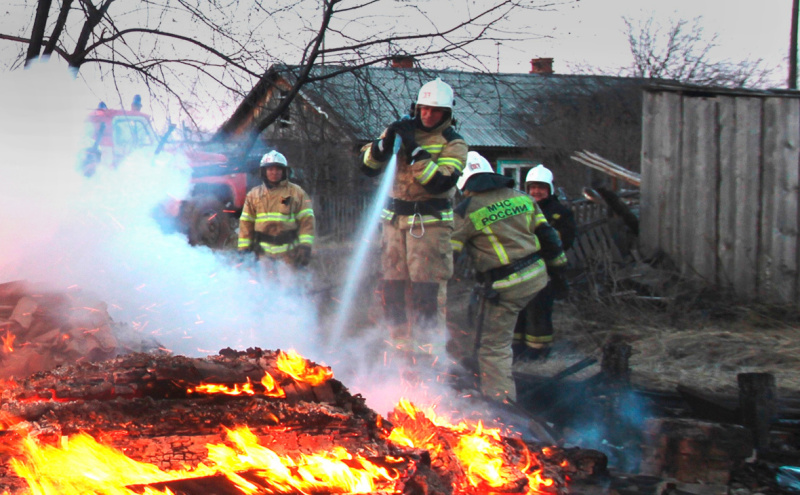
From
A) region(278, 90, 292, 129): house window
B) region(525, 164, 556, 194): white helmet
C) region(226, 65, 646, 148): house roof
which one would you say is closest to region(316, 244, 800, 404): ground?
region(525, 164, 556, 194): white helmet

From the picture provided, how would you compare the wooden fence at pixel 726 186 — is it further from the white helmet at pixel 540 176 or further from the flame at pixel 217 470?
the flame at pixel 217 470

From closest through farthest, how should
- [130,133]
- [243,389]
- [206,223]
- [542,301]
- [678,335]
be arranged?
1. [243,389]
2. [130,133]
3. [542,301]
4. [678,335]
5. [206,223]

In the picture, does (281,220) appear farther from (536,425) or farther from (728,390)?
(728,390)

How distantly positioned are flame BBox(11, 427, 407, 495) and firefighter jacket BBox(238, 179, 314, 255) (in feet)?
14.6

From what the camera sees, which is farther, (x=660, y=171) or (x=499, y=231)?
(x=660, y=171)

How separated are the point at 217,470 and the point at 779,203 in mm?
7829

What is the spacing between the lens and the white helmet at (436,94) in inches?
235

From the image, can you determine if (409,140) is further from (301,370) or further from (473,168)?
(301,370)

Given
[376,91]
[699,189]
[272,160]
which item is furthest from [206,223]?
[699,189]

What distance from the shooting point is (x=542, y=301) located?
263 inches

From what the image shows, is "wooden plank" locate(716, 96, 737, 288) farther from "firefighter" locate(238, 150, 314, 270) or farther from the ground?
"firefighter" locate(238, 150, 314, 270)

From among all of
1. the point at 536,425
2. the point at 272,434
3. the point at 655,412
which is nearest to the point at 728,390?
the point at 655,412

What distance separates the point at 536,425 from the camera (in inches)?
198

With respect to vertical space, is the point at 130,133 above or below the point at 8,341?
above
